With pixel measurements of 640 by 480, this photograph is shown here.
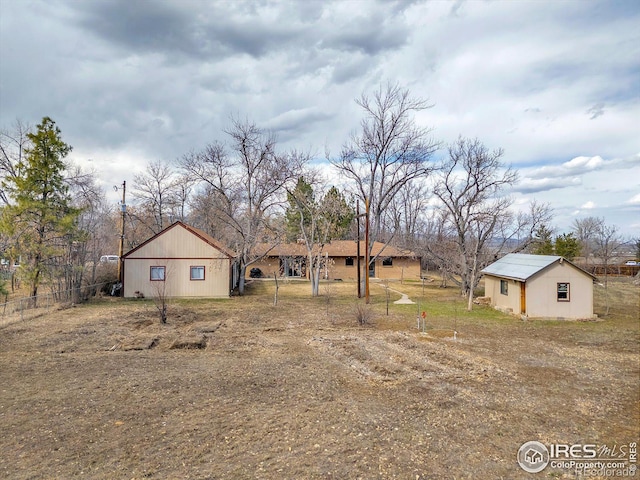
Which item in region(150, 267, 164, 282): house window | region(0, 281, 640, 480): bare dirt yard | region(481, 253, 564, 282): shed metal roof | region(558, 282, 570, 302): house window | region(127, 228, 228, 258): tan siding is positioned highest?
region(127, 228, 228, 258): tan siding

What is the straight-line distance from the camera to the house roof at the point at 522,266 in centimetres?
1814

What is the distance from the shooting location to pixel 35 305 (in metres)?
18.5

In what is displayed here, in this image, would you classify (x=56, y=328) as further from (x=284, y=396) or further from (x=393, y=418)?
(x=393, y=418)

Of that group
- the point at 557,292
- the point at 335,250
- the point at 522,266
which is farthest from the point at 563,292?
the point at 335,250

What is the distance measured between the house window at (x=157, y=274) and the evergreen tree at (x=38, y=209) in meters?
5.15

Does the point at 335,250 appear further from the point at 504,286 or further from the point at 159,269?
the point at 504,286

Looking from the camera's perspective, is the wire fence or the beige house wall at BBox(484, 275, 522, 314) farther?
the beige house wall at BBox(484, 275, 522, 314)

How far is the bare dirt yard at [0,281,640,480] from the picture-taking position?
5.67 metres

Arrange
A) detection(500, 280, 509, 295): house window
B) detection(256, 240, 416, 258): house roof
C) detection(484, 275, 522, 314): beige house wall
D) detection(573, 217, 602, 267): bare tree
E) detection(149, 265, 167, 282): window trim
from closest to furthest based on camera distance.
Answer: detection(484, 275, 522, 314): beige house wall
detection(500, 280, 509, 295): house window
detection(149, 265, 167, 282): window trim
detection(256, 240, 416, 258): house roof
detection(573, 217, 602, 267): bare tree

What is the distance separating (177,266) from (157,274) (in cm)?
128

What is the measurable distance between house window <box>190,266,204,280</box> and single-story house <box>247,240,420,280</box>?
43.1 ft

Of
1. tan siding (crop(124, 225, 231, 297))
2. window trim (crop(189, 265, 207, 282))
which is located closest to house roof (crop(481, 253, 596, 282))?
tan siding (crop(124, 225, 231, 297))

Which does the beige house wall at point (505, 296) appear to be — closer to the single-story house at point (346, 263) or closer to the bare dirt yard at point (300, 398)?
the bare dirt yard at point (300, 398)

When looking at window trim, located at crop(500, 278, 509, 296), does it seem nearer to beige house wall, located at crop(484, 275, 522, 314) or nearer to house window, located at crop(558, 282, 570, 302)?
beige house wall, located at crop(484, 275, 522, 314)
